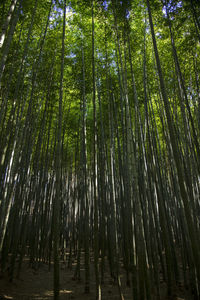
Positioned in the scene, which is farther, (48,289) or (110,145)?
(110,145)

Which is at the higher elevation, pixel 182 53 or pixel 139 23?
pixel 139 23

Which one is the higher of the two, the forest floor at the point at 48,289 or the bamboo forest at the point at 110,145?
the bamboo forest at the point at 110,145

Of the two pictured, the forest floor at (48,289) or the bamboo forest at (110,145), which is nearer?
the bamboo forest at (110,145)

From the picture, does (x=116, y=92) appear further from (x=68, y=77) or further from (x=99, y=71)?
(x=68, y=77)

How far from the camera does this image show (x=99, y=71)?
5348 millimetres

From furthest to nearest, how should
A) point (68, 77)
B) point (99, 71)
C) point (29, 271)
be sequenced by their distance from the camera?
point (68, 77) → point (99, 71) → point (29, 271)

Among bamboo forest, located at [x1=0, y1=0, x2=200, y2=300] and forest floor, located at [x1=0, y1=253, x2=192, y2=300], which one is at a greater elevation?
bamboo forest, located at [x1=0, y1=0, x2=200, y2=300]

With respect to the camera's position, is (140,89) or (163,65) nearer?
(163,65)

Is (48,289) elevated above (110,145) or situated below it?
below

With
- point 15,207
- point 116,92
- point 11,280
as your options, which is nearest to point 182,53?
point 116,92

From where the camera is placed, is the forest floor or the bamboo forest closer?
the bamboo forest

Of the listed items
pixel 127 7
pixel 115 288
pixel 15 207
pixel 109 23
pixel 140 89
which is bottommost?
pixel 115 288

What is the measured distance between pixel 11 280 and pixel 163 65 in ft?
19.3

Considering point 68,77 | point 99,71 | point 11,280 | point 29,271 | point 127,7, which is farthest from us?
point 68,77
